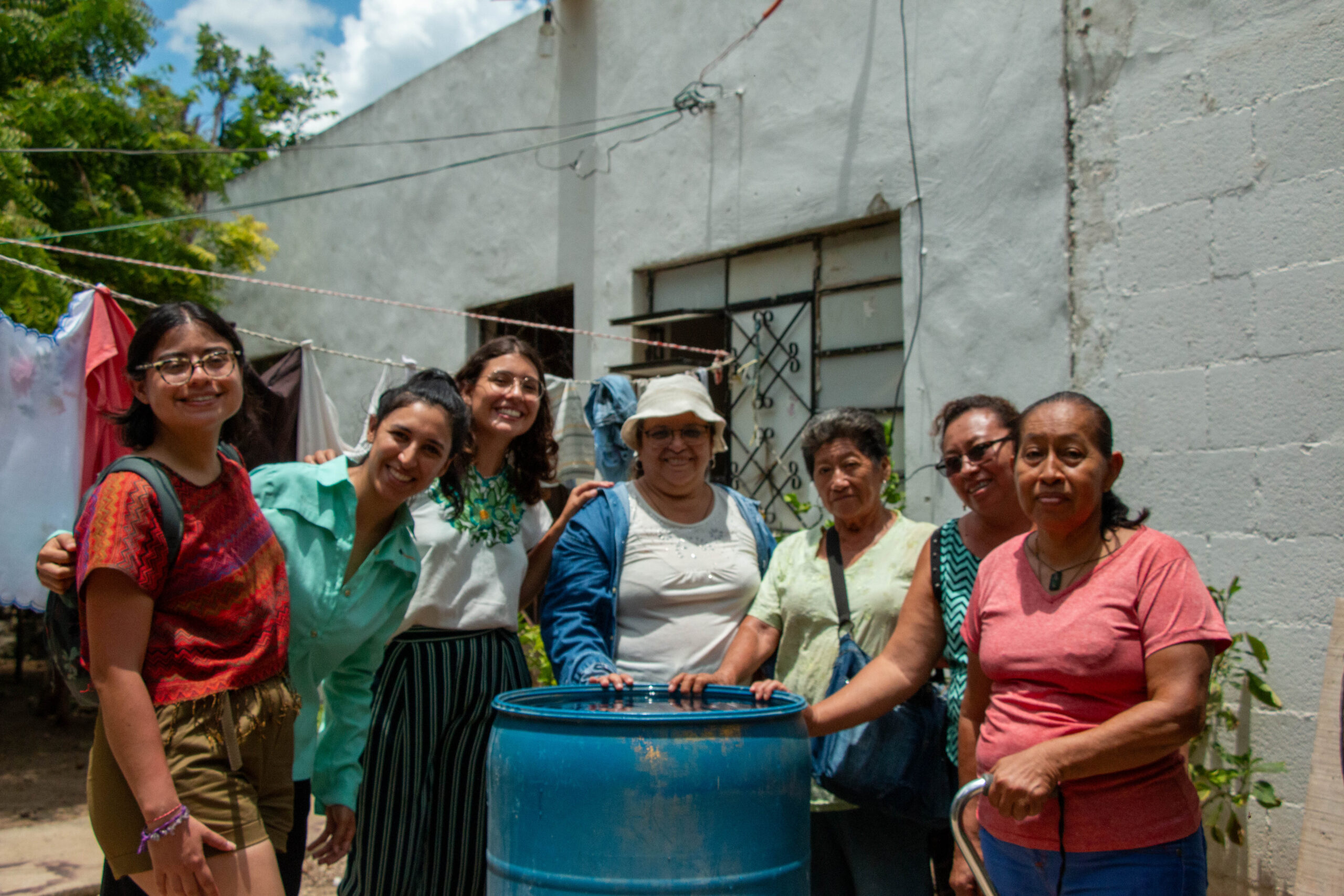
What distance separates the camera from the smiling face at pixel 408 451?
7.57ft

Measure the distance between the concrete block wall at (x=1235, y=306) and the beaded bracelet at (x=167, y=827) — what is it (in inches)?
129

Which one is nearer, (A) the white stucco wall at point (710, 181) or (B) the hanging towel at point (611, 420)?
(A) the white stucco wall at point (710, 181)

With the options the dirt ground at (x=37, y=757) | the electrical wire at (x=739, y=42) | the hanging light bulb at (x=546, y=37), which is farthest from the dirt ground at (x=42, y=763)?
the hanging light bulb at (x=546, y=37)

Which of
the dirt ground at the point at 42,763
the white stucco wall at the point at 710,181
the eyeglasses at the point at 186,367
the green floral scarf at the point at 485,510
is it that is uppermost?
the white stucco wall at the point at 710,181

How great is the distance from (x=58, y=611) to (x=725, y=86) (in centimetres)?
468

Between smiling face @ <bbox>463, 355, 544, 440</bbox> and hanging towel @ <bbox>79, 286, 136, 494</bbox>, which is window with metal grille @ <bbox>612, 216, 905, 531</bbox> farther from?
hanging towel @ <bbox>79, 286, 136, 494</bbox>

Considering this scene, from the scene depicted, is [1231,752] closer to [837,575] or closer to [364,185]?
[837,575]

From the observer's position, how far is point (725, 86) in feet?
18.2

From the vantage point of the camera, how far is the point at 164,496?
1739 millimetres

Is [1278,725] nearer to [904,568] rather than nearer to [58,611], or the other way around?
[904,568]

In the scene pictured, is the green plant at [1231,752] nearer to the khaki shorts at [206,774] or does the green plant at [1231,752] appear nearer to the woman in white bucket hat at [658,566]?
the woman in white bucket hat at [658,566]

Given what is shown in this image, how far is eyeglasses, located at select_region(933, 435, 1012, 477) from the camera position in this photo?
7.89 ft

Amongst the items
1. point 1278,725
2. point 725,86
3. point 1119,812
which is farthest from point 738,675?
point 725,86

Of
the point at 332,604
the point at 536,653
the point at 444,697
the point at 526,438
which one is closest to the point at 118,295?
the point at 526,438
